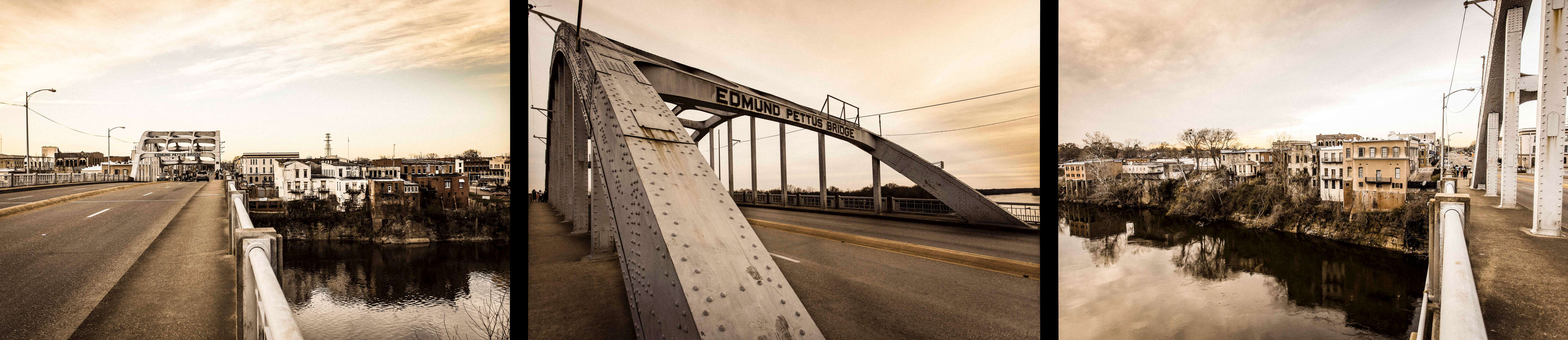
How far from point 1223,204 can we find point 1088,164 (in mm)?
8789

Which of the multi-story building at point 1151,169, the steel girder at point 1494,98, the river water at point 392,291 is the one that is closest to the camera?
the multi-story building at point 1151,169

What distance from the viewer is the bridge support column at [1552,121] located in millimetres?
4270

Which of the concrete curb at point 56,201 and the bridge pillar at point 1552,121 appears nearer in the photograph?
the concrete curb at point 56,201

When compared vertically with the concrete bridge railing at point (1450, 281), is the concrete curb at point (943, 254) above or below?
below

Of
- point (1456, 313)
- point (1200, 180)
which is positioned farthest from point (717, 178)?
point (1200, 180)

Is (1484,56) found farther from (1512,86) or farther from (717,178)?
(717,178)

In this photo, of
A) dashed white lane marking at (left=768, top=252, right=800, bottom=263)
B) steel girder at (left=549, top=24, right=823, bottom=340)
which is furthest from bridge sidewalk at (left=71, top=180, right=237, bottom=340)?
dashed white lane marking at (left=768, top=252, right=800, bottom=263)

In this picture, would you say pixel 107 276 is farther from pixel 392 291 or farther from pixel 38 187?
pixel 392 291

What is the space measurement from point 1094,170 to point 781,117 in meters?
3.22

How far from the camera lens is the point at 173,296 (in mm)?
2604

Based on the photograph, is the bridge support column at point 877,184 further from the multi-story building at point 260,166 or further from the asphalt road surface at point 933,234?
the multi-story building at point 260,166

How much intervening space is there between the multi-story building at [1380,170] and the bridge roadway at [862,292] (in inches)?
210

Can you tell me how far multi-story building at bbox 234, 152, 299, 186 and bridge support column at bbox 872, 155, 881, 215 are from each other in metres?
7.14

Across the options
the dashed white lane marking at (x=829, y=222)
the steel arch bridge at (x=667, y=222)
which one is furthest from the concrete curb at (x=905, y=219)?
the steel arch bridge at (x=667, y=222)
